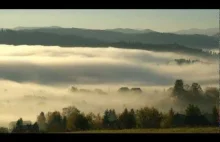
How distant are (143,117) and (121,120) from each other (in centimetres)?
12

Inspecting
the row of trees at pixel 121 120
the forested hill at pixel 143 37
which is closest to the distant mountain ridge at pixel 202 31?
the forested hill at pixel 143 37

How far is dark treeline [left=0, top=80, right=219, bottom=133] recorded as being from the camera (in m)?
1.88

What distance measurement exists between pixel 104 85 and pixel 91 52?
0.19m

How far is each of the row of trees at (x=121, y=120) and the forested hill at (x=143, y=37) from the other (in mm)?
337

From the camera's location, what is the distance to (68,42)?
1944mm

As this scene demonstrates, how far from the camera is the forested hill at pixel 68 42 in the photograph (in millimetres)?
1922

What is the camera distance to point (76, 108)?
1.89 m

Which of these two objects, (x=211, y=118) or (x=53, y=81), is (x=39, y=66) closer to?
(x=53, y=81)

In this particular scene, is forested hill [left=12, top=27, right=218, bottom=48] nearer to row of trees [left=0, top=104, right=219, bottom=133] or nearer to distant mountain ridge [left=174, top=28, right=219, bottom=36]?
distant mountain ridge [left=174, top=28, right=219, bottom=36]

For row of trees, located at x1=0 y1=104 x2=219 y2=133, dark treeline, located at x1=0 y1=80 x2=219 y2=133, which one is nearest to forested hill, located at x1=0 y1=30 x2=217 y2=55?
dark treeline, located at x1=0 y1=80 x2=219 y2=133

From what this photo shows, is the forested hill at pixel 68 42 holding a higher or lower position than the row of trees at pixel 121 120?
higher

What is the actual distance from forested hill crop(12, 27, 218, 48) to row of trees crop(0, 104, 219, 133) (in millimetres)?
337

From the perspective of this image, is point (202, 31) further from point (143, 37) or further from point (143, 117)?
point (143, 117)

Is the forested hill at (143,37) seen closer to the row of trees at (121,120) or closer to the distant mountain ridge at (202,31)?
the distant mountain ridge at (202,31)
